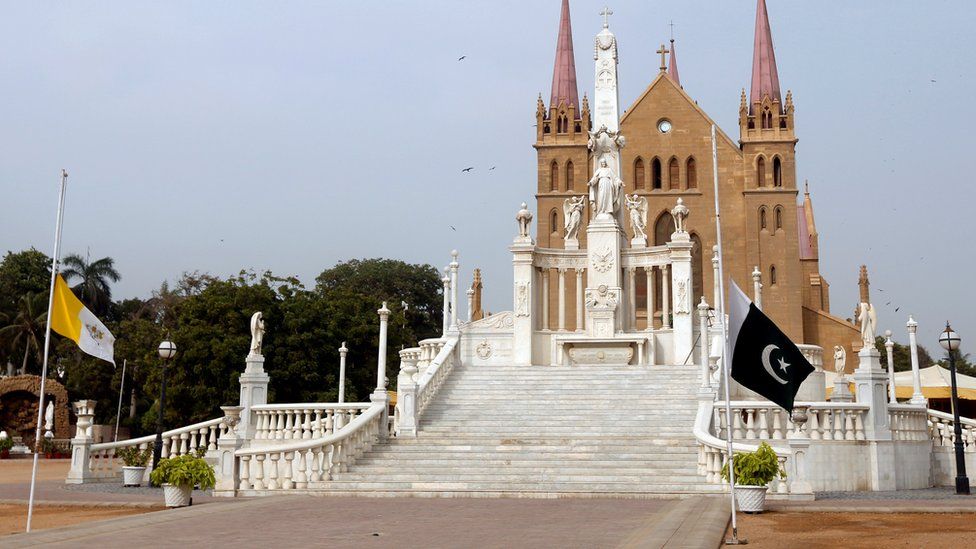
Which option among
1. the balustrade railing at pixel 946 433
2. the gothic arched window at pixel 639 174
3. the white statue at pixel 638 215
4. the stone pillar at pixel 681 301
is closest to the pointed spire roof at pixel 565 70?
the gothic arched window at pixel 639 174

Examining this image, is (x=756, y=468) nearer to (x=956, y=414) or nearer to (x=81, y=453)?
(x=956, y=414)

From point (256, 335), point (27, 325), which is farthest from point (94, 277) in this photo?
point (256, 335)

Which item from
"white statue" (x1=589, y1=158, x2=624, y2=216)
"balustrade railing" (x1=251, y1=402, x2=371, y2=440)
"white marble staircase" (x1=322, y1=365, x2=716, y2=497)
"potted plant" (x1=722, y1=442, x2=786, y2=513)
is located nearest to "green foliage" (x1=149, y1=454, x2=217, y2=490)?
"white marble staircase" (x1=322, y1=365, x2=716, y2=497)

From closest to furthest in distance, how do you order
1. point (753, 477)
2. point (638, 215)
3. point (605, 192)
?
1. point (753, 477)
2. point (605, 192)
3. point (638, 215)

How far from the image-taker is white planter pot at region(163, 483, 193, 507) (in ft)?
48.5

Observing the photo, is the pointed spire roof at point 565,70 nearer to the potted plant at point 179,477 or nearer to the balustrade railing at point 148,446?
the balustrade railing at point 148,446

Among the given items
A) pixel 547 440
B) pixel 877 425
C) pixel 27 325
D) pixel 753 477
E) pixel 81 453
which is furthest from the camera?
pixel 27 325

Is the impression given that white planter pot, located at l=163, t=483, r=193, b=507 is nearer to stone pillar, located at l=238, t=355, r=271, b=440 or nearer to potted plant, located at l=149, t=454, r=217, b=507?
potted plant, located at l=149, t=454, r=217, b=507

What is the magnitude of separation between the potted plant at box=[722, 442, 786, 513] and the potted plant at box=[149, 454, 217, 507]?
7988 millimetres

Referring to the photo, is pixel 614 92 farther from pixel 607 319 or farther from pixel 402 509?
pixel 402 509

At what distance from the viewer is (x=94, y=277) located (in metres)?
70.2

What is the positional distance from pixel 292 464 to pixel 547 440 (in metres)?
5.39

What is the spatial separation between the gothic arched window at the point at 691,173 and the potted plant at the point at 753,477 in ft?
161

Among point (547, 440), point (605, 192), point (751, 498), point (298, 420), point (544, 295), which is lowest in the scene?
point (751, 498)
